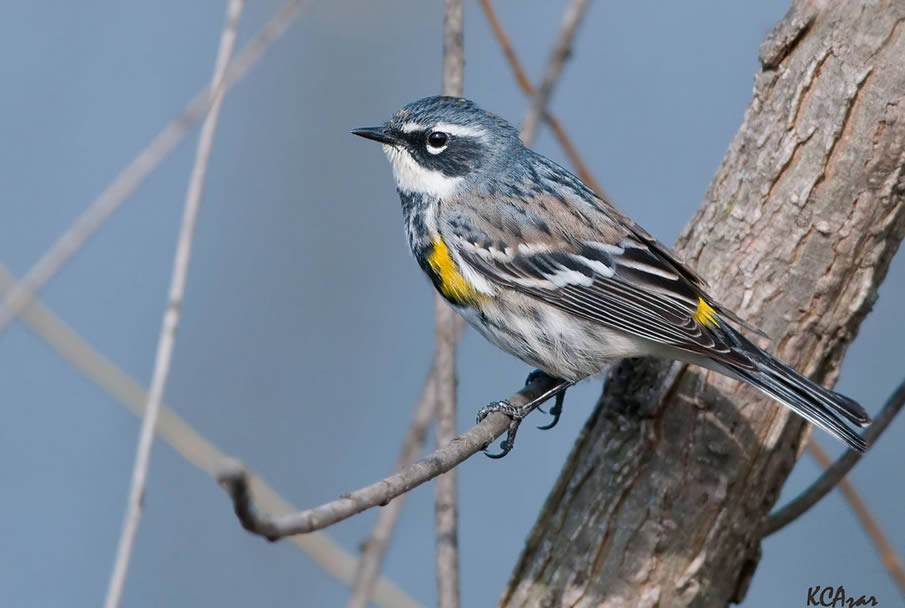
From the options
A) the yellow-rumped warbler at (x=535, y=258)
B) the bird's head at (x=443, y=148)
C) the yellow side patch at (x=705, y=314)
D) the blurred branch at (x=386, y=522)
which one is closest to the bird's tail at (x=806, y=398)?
the yellow-rumped warbler at (x=535, y=258)

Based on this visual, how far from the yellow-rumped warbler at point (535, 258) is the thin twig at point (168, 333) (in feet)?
3.11

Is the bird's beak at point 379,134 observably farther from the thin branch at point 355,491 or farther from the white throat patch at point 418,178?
the thin branch at point 355,491

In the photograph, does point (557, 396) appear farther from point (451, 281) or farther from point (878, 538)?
point (878, 538)

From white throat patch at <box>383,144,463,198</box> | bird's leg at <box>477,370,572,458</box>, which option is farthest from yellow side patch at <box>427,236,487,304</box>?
bird's leg at <box>477,370,572,458</box>

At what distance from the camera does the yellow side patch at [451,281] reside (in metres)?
3.49

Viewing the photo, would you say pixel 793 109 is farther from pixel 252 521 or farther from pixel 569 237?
pixel 252 521

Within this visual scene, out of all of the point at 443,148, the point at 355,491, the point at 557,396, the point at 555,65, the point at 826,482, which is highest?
the point at 555,65

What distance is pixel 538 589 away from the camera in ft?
10.8

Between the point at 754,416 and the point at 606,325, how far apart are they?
0.58 m

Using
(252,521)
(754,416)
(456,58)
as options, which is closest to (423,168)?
(456,58)

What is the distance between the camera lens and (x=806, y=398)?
9.78 ft

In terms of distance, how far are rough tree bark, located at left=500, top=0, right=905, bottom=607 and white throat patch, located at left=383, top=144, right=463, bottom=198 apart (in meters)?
0.98

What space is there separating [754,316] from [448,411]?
108cm

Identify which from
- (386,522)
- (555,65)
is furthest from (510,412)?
(555,65)
